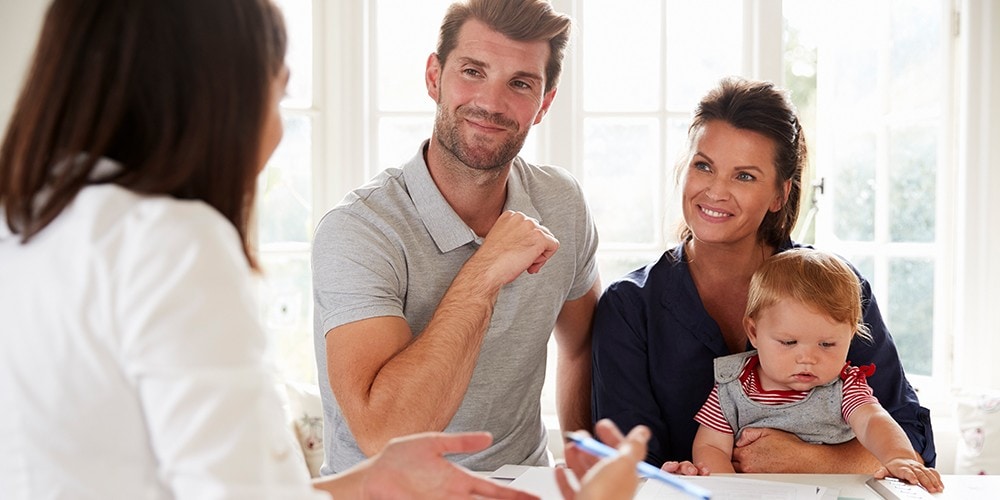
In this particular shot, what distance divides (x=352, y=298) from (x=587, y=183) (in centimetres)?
179

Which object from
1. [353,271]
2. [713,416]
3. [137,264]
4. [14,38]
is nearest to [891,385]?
[713,416]

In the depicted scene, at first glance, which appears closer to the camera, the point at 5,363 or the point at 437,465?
the point at 5,363

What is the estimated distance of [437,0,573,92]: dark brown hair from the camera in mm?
2002

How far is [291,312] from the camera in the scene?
A: 336cm

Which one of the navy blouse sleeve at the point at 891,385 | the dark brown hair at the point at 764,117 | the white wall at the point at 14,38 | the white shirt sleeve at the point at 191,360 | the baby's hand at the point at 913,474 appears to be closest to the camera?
the white shirt sleeve at the point at 191,360

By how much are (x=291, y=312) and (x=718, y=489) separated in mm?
2182

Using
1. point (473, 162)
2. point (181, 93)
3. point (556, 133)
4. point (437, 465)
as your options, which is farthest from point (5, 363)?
point (556, 133)

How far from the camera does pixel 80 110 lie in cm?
79

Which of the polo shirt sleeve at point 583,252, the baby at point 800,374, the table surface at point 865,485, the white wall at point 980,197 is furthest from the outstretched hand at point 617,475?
the white wall at point 980,197

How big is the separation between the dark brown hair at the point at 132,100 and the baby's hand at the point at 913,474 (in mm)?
1280

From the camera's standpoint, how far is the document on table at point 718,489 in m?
1.43

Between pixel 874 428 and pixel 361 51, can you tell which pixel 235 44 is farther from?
pixel 361 51

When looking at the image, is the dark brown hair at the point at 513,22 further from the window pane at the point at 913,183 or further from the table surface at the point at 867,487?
the window pane at the point at 913,183

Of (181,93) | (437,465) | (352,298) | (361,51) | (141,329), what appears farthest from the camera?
(361,51)
